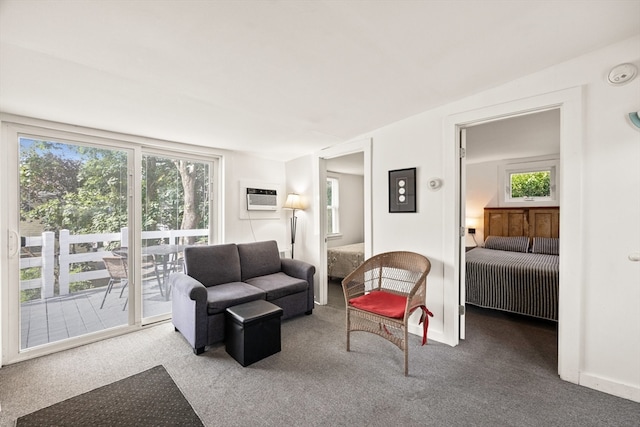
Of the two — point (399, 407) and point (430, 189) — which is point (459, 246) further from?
point (399, 407)

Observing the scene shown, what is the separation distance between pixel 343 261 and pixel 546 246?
10.5 ft

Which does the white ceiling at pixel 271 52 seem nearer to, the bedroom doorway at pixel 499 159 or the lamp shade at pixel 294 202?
the bedroom doorway at pixel 499 159

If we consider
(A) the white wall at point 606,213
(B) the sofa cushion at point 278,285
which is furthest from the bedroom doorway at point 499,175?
(B) the sofa cushion at point 278,285

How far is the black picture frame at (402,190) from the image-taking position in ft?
9.27

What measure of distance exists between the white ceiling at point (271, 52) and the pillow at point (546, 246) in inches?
129

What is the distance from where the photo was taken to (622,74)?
1788mm

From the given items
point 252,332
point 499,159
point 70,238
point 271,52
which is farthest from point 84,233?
point 499,159

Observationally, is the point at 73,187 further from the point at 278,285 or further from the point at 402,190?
the point at 402,190

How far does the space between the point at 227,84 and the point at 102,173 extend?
192cm

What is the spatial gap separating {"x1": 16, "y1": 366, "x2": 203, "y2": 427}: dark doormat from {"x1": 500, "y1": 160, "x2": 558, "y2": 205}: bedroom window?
5.92 meters

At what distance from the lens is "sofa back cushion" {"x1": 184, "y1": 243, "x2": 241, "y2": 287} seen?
3066 millimetres

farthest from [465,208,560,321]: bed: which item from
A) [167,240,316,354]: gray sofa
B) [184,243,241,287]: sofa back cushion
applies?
[184,243,241,287]: sofa back cushion

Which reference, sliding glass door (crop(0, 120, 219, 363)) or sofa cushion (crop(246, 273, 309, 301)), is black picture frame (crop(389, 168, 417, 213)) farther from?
sliding glass door (crop(0, 120, 219, 363))

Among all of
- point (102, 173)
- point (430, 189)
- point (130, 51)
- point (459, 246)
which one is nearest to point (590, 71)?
point (430, 189)
